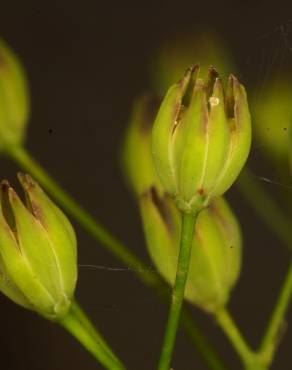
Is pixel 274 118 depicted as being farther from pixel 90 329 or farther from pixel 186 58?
pixel 90 329

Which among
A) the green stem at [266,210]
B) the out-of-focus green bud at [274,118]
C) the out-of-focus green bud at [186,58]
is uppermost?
the out-of-focus green bud at [186,58]

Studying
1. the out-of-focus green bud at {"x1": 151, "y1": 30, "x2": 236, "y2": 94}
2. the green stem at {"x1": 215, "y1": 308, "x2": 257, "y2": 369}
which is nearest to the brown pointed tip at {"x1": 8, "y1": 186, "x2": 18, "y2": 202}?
the green stem at {"x1": 215, "y1": 308, "x2": 257, "y2": 369}

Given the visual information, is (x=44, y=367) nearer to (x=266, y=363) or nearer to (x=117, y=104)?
(x=117, y=104)

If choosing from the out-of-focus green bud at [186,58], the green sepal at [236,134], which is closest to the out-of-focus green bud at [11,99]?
the out-of-focus green bud at [186,58]

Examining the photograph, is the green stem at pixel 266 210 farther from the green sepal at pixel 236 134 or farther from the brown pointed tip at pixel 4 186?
the brown pointed tip at pixel 4 186

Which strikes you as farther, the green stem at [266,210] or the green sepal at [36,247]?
the green stem at [266,210]

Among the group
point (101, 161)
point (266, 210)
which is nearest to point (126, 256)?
point (266, 210)

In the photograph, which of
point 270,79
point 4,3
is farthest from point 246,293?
point 270,79
